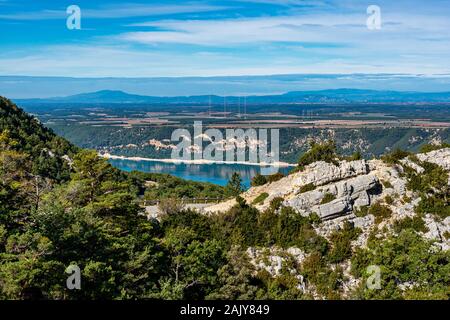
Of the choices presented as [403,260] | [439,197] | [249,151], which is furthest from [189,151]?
[403,260]

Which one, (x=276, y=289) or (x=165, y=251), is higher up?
(x=165, y=251)

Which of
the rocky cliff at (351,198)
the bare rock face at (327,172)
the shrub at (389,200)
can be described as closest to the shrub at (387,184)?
the rocky cliff at (351,198)

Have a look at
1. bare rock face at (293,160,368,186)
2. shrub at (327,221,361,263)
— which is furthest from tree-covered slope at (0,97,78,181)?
shrub at (327,221,361,263)

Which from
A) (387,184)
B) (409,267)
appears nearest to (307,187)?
(387,184)

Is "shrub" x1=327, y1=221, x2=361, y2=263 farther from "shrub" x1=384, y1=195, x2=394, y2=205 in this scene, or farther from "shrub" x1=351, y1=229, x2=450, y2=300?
"shrub" x1=351, y1=229, x2=450, y2=300
